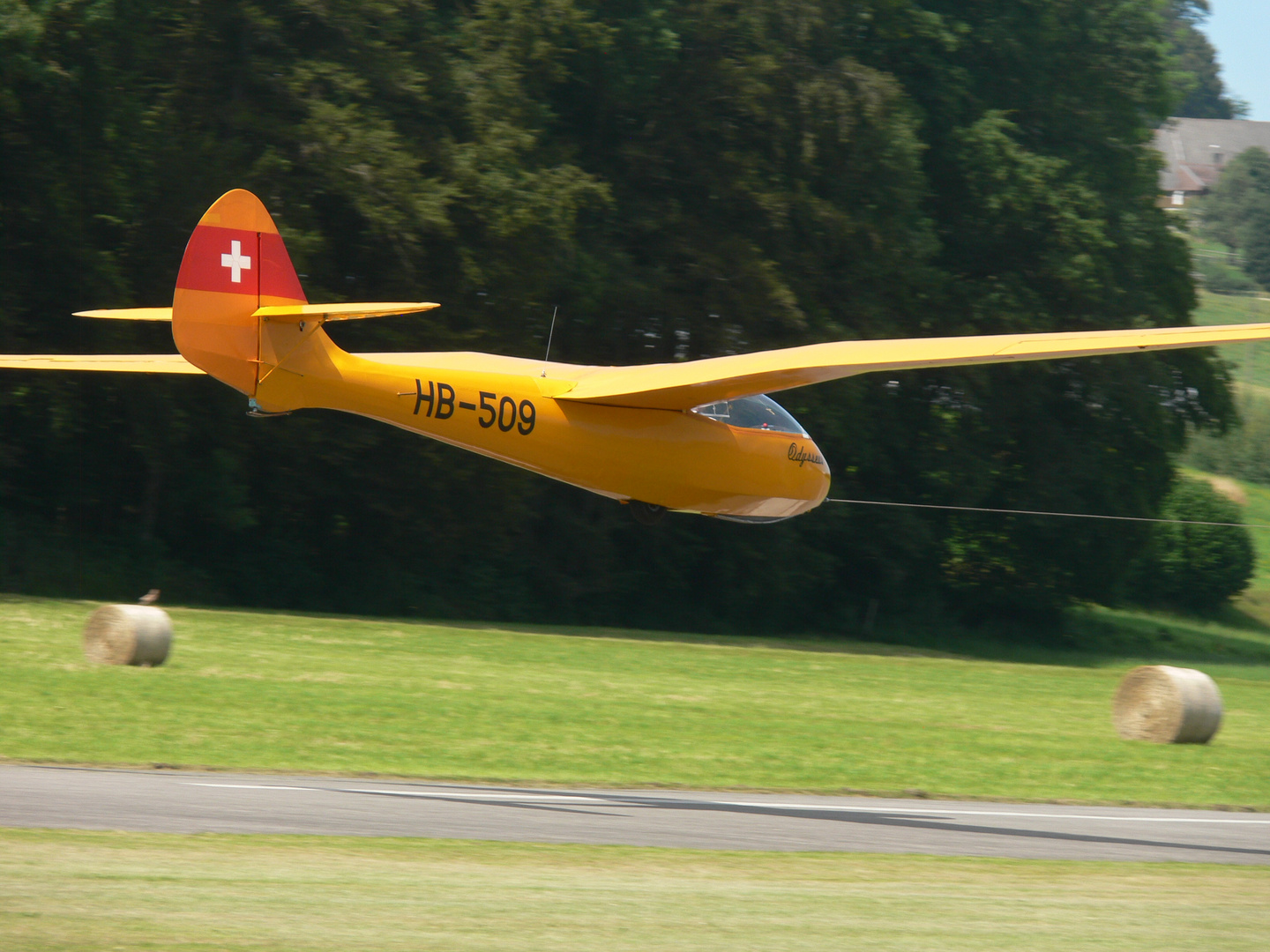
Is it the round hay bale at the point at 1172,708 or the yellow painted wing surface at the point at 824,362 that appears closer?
the yellow painted wing surface at the point at 824,362

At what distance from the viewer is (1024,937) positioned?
1012 centimetres

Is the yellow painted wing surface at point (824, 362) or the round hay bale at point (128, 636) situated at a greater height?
the yellow painted wing surface at point (824, 362)

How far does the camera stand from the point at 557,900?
34.2ft

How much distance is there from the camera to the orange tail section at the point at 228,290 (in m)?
14.5

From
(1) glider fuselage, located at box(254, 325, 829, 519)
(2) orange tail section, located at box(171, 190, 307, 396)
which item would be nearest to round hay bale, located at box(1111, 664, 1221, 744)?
(1) glider fuselage, located at box(254, 325, 829, 519)

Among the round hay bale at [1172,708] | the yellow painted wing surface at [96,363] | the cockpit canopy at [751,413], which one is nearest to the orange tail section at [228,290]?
the yellow painted wing surface at [96,363]

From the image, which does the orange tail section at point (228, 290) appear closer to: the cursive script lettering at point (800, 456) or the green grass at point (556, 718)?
the green grass at point (556, 718)

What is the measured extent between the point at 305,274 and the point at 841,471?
17.9 meters

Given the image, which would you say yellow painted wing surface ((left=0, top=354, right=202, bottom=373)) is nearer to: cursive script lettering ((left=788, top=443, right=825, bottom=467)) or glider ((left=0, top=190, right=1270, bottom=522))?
glider ((left=0, top=190, right=1270, bottom=522))

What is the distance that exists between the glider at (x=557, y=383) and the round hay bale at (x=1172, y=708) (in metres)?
10.1

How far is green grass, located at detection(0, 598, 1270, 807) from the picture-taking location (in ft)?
61.4

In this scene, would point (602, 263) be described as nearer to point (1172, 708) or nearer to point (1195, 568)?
point (1172, 708)

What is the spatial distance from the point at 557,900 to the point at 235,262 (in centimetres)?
726

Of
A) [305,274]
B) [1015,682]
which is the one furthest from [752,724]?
[305,274]
